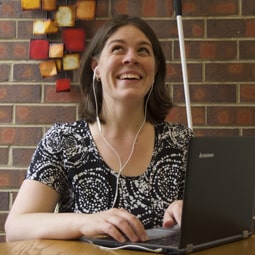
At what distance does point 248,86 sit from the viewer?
2.31 meters

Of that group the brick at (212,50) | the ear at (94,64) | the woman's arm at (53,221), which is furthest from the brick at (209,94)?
the woman's arm at (53,221)

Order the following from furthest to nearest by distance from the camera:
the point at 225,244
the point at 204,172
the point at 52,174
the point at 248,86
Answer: the point at 248,86
the point at 52,174
the point at 225,244
the point at 204,172

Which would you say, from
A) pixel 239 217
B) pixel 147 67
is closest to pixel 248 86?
pixel 147 67

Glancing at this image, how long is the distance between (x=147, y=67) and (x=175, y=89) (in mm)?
572

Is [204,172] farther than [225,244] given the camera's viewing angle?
No

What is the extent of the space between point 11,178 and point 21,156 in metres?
0.11

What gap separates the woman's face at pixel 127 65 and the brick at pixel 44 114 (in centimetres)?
57

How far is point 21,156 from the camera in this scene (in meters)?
2.35

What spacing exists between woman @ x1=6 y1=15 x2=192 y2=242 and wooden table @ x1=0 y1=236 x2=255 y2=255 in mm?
248

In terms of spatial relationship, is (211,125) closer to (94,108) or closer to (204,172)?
(94,108)

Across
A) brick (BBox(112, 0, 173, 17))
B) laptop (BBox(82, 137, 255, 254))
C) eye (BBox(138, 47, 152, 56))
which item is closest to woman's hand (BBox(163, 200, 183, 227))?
laptop (BBox(82, 137, 255, 254))

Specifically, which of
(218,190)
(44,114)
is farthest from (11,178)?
(218,190)

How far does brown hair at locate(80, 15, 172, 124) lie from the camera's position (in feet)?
5.94

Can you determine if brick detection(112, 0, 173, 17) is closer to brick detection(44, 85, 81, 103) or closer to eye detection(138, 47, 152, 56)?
brick detection(44, 85, 81, 103)
